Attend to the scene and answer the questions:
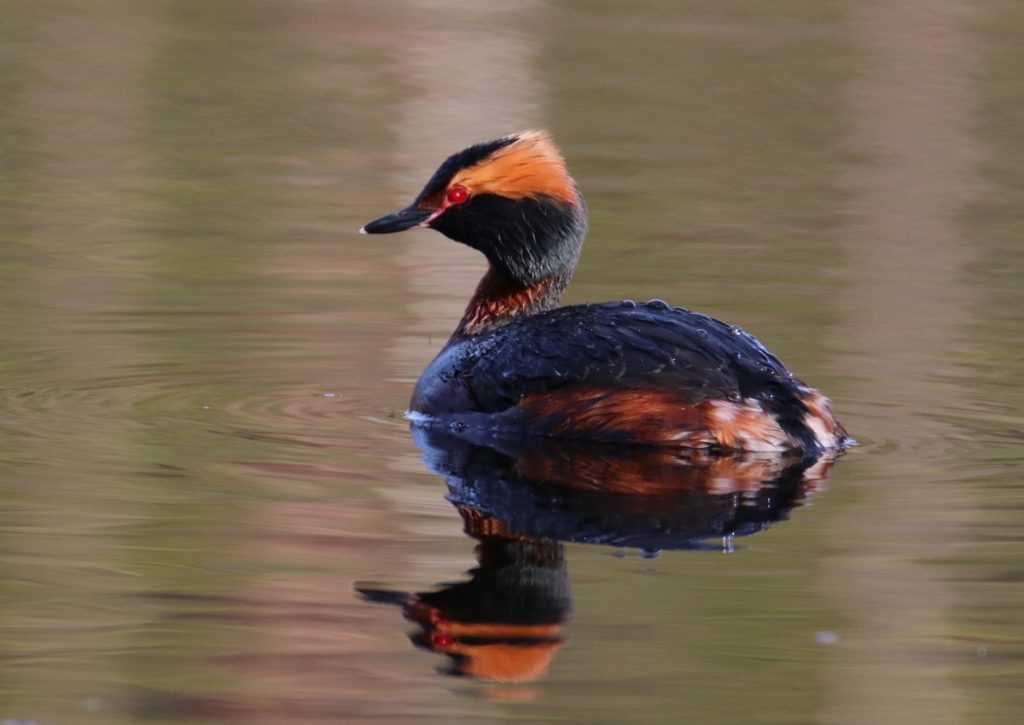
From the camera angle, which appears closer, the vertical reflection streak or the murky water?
the murky water

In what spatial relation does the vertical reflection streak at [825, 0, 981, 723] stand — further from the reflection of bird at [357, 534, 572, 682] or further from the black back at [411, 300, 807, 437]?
the reflection of bird at [357, 534, 572, 682]

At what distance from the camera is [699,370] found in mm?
7633

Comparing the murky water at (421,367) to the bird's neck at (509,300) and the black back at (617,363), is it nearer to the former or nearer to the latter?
the black back at (617,363)

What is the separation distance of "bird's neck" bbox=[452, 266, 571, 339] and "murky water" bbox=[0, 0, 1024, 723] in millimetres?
462

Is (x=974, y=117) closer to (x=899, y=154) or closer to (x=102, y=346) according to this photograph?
(x=899, y=154)

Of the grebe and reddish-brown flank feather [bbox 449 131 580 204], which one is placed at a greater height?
reddish-brown flank feather [bbox 449 131 580 204]

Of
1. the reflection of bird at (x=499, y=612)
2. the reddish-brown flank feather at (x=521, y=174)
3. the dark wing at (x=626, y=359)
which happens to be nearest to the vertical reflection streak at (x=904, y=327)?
the dark wing at (x=626, y=359)

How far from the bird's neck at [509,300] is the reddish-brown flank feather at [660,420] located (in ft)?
3.81

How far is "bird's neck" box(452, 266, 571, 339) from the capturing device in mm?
8992

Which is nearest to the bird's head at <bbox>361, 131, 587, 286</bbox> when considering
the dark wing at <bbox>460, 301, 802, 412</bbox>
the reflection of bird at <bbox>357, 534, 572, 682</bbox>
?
the dark wing at <bbox>460, 301, 802, 412</bbox>

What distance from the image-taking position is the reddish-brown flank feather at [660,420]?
7.56 metres

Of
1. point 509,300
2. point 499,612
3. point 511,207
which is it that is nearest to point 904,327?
point 509,300

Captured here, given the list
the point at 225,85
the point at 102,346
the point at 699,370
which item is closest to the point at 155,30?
the point at 225,85

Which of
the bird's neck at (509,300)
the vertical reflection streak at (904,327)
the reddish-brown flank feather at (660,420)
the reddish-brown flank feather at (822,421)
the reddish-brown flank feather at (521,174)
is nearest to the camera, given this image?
the vertical reflection streak at (904,327)
